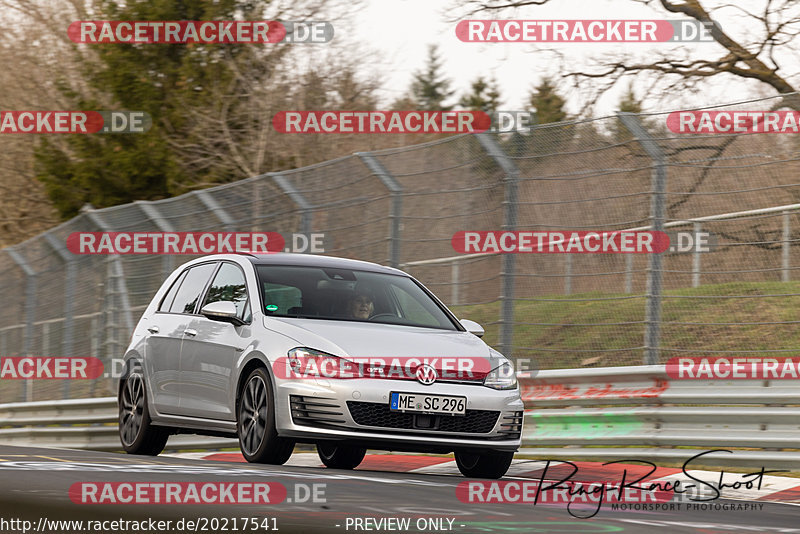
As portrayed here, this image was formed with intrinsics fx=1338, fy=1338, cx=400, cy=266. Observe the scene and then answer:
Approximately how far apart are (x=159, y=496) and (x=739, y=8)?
17.2m

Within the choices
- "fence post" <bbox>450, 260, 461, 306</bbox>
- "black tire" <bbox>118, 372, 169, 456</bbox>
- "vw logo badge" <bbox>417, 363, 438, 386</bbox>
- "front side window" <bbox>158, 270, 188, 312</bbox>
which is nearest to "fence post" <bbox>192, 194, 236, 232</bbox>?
"fence post" <bbox>450, 260, 461, 306</bbox>

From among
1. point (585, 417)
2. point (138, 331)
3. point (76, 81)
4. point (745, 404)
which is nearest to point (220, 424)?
point (138, 331)

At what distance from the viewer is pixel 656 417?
9.85m

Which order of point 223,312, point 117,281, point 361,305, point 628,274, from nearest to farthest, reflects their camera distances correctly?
point 223,312 < point 361,305 < point 628,274 < point 117,281

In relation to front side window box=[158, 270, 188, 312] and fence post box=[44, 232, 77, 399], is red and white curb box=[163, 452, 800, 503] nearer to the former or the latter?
front side window box=[158, 270, 188, 312]

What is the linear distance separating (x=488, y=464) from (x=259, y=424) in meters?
1.64

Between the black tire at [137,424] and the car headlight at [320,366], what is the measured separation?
2667mm

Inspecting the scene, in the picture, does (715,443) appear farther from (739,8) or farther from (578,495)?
(739,8)

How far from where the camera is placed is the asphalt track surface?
4.70 meters

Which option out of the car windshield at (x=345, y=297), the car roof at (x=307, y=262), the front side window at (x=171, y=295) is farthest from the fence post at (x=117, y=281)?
the car windshield at (x=345, y=297)

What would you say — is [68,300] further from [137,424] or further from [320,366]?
[320,366]

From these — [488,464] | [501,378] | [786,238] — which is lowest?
[488,464]

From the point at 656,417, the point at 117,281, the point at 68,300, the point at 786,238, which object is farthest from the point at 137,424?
the point at 68,300

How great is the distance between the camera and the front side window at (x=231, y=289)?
946 cm
